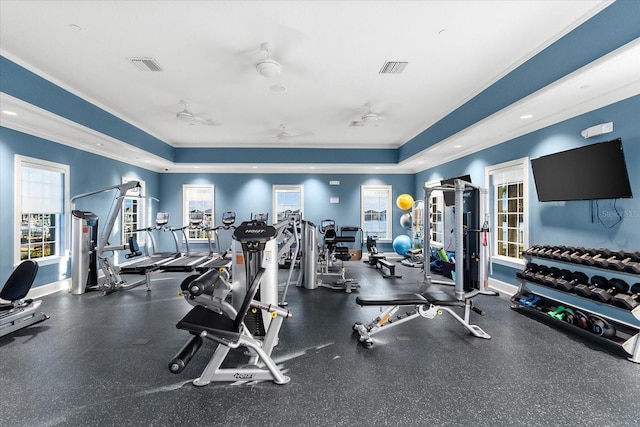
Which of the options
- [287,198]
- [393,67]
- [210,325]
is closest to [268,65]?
[393,67]

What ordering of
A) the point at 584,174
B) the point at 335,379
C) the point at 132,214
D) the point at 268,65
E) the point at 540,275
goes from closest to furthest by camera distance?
the point at 335,379
the point at 268,65
the point at 584,174
the point at 540,275
the point at 132,214

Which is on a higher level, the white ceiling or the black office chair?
the white ceiling

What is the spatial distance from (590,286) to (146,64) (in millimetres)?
5300

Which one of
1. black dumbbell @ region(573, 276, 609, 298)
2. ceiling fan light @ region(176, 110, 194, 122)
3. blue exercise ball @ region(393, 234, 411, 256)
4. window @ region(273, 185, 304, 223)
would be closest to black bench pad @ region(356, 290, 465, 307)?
black dumbbell @ region(573, 276, 609, 298)

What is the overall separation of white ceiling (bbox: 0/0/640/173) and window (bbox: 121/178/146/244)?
193cm

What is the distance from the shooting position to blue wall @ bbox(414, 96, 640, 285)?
8.92ft

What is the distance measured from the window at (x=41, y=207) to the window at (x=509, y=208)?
7.15 metres

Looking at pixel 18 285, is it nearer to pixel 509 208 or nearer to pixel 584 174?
pixel 584 174

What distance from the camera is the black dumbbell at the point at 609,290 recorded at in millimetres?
2592

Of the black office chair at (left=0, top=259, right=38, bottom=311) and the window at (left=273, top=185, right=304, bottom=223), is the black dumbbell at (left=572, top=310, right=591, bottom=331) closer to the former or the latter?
the black office chair at (left=0, top=259, right=38, bottom=311)

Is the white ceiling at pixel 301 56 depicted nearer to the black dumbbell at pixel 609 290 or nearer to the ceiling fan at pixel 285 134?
the ceiling fan at pixel 285 134

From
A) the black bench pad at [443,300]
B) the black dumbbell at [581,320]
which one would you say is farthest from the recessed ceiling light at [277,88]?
the black dumbbell at [581,320]

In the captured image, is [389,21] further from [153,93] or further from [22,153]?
[22,153]

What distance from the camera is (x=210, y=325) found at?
181 cm
